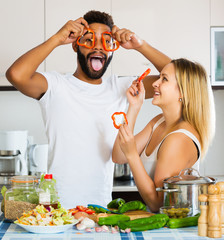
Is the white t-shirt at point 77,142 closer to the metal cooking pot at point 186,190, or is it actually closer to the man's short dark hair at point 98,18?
the man's short dark hair at point 98,18

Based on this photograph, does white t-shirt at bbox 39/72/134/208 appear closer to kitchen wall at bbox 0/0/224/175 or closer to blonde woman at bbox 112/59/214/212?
blonde woman at bbox 112/59/214/212

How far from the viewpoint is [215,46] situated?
134 inches

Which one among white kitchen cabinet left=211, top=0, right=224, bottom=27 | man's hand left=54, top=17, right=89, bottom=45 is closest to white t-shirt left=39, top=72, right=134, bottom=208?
man's hand left=54, top=17, right=89, bottom=45

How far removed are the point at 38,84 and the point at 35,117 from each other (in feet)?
5.90

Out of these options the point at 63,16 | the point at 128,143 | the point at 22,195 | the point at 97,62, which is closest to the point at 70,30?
the point at 97,62

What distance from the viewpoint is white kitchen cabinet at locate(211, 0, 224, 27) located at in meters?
3.39

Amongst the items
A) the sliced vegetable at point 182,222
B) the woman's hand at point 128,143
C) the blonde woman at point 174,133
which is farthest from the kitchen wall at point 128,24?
the sliced vegetable at point 182,222

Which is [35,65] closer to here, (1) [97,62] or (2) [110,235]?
(1) [97,62]

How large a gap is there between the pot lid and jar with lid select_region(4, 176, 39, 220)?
46cm

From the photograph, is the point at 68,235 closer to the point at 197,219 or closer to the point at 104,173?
the point at 197,219

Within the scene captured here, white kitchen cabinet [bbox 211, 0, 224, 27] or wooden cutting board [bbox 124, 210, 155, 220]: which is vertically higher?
white kitchen cabinet [bbox 211, 0, 224, 27]

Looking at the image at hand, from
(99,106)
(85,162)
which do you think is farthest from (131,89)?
(85,162)

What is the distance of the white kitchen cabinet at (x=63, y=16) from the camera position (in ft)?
11.0

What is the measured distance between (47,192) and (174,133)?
55 cm
